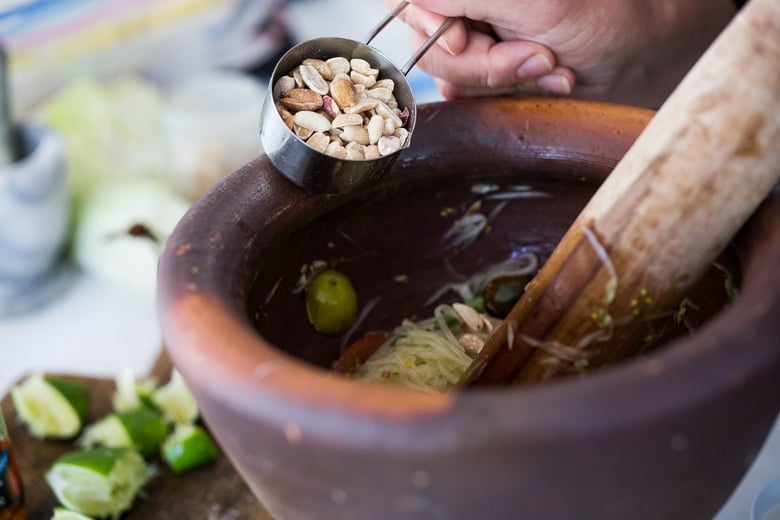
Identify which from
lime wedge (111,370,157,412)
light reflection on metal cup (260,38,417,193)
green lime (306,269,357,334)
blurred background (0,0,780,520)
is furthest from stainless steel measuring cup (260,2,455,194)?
blurred background (0,0,780,520)

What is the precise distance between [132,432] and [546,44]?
2.74 feet

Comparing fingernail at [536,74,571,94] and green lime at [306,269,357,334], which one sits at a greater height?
fingernail at [536,74,571,94]

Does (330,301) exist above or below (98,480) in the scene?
above

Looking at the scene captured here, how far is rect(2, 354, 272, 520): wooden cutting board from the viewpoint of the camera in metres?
1.31

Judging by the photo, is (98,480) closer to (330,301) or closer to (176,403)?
(176,403)

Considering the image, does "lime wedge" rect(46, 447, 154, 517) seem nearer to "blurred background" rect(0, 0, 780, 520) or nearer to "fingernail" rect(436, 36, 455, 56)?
"blurred background" rect(0, 0, 780, 520)

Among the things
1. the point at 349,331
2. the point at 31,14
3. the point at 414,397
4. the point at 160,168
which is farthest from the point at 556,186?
the point at 31,14

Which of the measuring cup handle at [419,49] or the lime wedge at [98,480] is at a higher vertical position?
the measuring cup handle at [419,49]

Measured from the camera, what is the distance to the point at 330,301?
45.7 inches

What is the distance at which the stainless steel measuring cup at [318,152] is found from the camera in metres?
1.04

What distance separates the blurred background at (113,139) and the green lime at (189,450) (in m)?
0.55

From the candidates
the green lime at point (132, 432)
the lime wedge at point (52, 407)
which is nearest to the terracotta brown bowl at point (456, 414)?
the green lime at point (132, 432)

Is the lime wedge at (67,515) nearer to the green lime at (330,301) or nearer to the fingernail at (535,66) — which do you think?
the green lime at (330,301)

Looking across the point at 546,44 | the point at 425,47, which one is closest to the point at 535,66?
the point at 546,44
